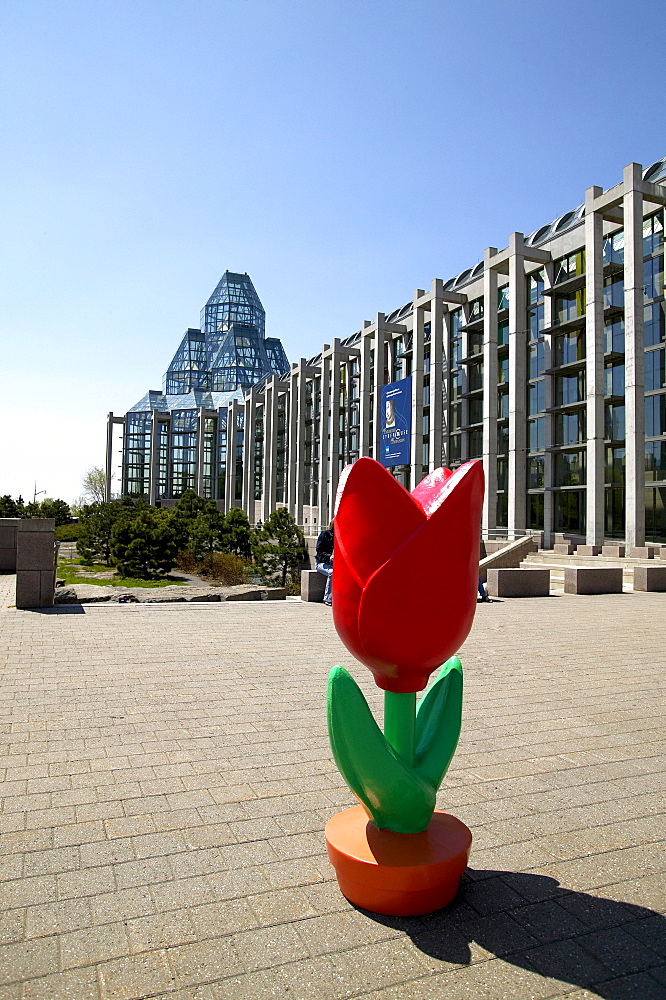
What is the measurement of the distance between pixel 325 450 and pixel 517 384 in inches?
878

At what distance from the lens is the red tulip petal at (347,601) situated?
128 inches

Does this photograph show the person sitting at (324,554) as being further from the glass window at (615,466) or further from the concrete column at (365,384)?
the concrete column at (365,384)

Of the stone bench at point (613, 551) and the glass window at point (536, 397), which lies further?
the glass window at point (536, 397)

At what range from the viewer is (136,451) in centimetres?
9150

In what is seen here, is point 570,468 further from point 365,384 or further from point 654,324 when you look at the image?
point 365,384

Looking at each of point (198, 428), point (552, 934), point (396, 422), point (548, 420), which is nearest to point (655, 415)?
point (548, 420)

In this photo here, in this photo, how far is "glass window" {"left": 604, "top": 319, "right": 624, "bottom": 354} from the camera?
33.8 meters

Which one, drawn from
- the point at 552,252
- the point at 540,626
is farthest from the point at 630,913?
the point at 552,252

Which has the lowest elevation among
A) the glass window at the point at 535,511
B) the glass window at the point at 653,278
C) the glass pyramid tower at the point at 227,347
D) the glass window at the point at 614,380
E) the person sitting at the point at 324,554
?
the person sitting at the point at 324,554

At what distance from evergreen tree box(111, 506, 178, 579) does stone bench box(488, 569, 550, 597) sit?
1094 centimetres

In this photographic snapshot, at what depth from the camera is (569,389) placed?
122ft

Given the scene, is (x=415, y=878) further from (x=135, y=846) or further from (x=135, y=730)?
(x=135, y=730)

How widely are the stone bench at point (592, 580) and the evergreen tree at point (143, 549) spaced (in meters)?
12.4

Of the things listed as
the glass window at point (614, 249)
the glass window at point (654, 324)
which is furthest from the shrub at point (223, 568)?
the glass window at point (614, 249)
